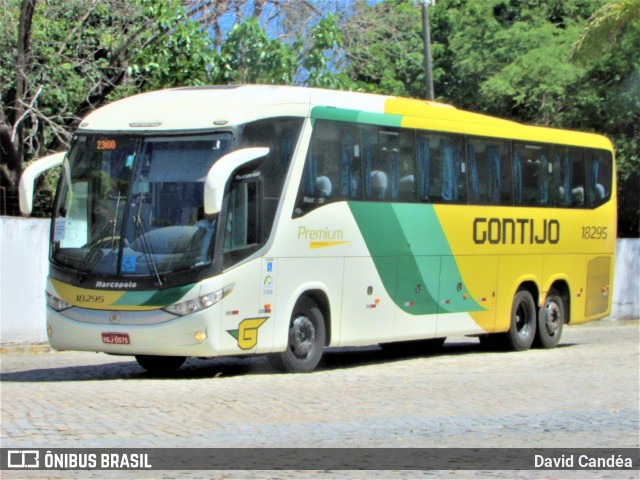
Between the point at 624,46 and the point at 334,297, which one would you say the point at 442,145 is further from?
the point at 624,46

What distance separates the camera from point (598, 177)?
21.4 metres

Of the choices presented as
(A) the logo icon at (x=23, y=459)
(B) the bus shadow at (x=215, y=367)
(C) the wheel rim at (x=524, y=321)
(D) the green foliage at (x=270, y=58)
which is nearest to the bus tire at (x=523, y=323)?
(C) the wheel rim at (x=524, y=321)

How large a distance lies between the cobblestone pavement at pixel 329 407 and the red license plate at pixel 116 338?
18.7 inches

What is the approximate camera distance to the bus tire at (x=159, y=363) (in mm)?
15326

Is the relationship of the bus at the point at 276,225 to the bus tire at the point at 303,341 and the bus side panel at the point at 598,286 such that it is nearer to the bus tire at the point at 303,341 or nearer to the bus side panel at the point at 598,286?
the bus tire at the point at 303,341

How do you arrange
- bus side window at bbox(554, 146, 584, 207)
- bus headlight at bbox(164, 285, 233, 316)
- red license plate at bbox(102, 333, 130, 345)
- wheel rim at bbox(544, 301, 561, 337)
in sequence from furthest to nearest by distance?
bus side window at bbox(554, 146, 584, 207) < wheel rim at bbox(544, 301, 561, 337) < red license plate at bbox(102, 333, 130, 345) < bus headlight at bbox(164, 285, 233, 316)

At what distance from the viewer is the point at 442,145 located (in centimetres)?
1756

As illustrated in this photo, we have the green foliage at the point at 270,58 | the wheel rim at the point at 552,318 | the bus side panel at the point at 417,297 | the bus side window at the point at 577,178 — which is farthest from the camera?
the green foliage at the point at 270,58

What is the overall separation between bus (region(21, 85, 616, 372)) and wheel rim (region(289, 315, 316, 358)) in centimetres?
3

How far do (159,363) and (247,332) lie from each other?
2.18 meters

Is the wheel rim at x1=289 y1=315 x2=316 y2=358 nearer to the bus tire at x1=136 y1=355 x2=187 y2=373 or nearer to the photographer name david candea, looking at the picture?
the bus tire at x1=136 y1=355 x2=187 y2=373

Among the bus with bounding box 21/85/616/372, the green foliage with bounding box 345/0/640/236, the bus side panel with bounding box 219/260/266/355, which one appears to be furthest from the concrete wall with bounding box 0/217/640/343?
the green foliage with bounding box 345/0/640/236

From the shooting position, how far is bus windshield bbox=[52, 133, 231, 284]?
13.4m

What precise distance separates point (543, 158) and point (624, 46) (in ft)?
40.4
